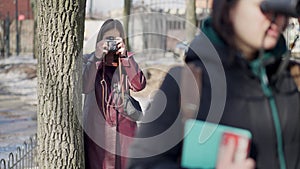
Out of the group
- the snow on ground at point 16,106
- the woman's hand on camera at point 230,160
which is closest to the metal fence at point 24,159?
the snow on ground at point 16,106

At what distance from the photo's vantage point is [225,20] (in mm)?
1213

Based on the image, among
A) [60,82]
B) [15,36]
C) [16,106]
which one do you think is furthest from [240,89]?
[15,36]

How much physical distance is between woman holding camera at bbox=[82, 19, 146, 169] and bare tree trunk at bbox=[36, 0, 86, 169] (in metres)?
0.11

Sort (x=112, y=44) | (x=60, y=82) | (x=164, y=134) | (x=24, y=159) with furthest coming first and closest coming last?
(x=24, y=159) < (x=60, y=82) < (x=112, y=44) < (x=164, y=134)

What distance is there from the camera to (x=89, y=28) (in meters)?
24.3

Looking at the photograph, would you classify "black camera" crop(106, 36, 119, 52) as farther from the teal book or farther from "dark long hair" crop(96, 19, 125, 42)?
the teal book

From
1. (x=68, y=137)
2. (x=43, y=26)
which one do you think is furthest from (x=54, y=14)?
(x=68, y=137)

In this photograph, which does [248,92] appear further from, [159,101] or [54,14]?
[54,14]

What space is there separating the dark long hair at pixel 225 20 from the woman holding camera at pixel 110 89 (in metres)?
1.96

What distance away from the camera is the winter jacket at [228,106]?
120cm

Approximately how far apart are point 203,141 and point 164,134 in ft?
0.33

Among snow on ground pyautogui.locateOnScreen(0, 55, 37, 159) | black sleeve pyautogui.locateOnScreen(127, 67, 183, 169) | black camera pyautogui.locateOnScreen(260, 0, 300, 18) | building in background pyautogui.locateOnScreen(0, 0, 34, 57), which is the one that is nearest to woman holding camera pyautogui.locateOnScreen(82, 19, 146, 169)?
black sleeve pyautogui.locateOnScreen(127, 67, 183, 169)

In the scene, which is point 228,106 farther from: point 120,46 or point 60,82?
point 60,82

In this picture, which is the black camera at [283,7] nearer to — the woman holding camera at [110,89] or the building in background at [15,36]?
the woman holding camera at [110,89]
